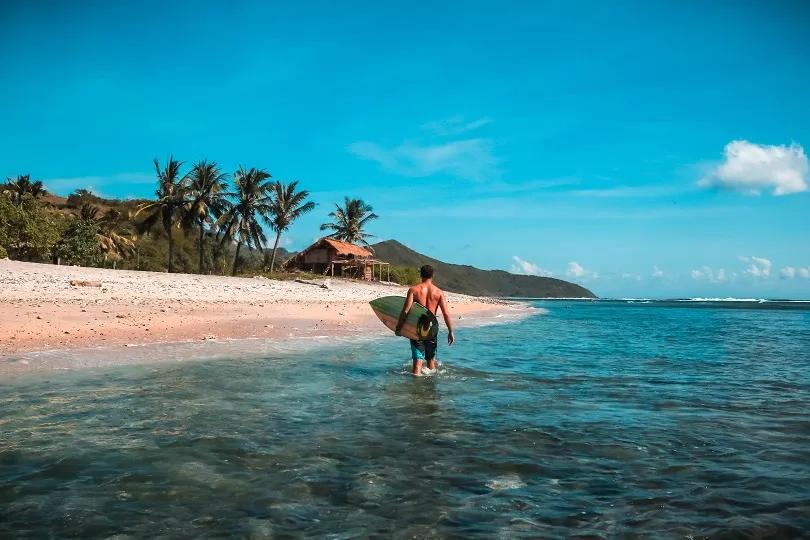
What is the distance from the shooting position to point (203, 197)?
4616cm

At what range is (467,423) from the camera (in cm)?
659

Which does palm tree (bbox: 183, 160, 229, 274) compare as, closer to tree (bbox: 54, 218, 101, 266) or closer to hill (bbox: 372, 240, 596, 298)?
tree (bbox: 54, 218, 101, 266)

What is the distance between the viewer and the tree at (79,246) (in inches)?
1769

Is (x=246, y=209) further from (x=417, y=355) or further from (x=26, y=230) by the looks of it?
(x=417, y=355)

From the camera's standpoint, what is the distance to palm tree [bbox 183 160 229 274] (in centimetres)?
4605

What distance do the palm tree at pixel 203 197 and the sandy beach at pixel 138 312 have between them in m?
17.7

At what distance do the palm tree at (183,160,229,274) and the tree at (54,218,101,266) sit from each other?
8.45m

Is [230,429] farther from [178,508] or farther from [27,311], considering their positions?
[27,311]

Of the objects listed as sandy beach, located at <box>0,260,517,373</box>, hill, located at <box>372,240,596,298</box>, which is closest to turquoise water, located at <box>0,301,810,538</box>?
sandy beach, located at <box>0,260,517,373</box>

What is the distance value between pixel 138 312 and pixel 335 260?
39.6 metres

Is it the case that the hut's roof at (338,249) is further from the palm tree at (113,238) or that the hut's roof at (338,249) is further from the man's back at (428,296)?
the man's back at (428,296)

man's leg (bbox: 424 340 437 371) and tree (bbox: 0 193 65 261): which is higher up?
tree (bbox: 0 193 65 261)

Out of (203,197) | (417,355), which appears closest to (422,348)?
(417,355)

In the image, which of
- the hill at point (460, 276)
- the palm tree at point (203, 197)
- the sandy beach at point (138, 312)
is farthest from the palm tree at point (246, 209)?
the hill at point (460, 276)
